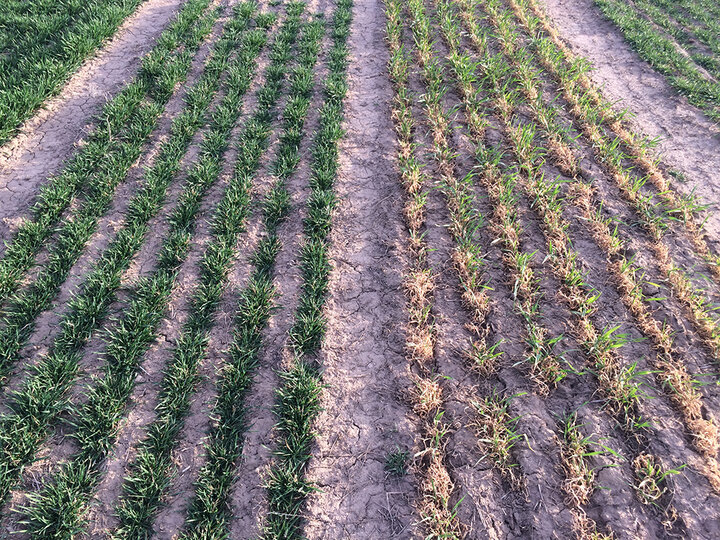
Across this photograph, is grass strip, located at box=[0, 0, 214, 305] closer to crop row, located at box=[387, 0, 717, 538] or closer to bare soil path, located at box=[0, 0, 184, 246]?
bare soil path, located at box=[0, 0, 184, 246]

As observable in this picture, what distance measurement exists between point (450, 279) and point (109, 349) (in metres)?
2.48

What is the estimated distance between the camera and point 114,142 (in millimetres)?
4457

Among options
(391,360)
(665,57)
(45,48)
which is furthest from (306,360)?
(665,57)

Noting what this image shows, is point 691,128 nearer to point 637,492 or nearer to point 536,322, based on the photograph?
point 536,322

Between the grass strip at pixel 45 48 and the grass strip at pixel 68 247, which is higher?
the grass strip at pixel 45 48

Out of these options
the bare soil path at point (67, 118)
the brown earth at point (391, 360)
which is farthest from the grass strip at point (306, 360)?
the bare soil path at point (67, 118)

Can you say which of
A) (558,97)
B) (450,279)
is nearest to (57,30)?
(450,279)

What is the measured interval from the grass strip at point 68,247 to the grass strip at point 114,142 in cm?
1

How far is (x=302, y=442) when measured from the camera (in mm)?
2791

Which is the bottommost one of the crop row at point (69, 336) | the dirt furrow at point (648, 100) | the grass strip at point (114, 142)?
the crop row at point (69, 336)

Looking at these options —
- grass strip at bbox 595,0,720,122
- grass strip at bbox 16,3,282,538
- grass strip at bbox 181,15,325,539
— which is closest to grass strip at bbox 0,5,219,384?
grass strip at bbox 16,3,282,538

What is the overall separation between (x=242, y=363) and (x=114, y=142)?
2.79m

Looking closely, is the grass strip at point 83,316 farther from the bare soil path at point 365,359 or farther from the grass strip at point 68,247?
the bare soil path at point 365,359

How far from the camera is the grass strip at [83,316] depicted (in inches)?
105
